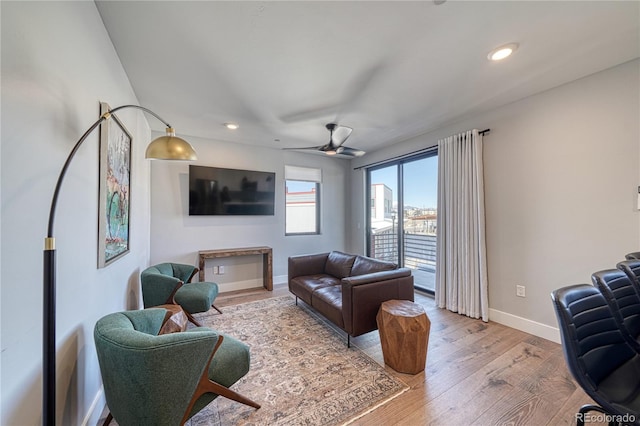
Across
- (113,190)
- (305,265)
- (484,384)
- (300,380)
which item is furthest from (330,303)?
(113,190)

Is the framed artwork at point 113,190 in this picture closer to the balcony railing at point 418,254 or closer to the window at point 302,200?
the window at point 302,200

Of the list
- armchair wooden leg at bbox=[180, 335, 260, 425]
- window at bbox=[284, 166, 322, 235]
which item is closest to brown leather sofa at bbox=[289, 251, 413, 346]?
armchair wooden leg at bbox=[180, 335, 260, 425]

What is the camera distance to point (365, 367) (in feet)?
6.87

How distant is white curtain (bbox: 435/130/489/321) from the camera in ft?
10.00

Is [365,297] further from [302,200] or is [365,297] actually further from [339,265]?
[302,200]

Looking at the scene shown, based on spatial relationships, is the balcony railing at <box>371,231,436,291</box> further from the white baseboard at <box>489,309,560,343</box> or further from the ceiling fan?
the ceiling fan

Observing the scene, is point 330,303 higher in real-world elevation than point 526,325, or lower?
higher

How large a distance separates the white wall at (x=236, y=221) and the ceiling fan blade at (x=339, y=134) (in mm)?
1742

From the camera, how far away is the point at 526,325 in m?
2.70

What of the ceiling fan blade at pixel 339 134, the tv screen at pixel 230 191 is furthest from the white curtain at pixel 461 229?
the tv screen at pixel 230 191

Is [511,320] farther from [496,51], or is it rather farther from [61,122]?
[61,122]

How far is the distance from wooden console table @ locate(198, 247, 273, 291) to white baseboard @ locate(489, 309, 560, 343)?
130 inches

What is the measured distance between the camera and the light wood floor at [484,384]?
5.19ft

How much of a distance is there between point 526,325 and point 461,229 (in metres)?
1.25
